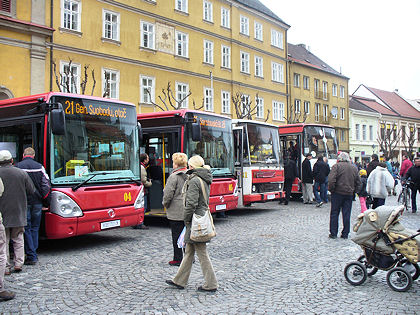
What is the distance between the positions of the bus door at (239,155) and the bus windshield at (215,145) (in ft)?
4.23

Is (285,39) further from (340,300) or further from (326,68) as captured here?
(340,300)

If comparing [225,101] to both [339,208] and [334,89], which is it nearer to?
[334,89]

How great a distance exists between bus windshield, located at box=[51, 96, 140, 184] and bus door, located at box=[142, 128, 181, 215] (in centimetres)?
209

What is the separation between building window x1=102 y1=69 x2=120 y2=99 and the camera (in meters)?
27.4

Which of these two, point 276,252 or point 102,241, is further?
point 102,241

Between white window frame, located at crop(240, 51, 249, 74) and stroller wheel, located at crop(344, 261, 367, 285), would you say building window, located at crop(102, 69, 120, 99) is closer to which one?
white window frame, located at crop(240, 51, 249, 74)

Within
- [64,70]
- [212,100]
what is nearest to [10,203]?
[64,70]

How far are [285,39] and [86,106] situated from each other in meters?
38.8

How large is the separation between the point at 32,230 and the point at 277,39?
39.4 metres

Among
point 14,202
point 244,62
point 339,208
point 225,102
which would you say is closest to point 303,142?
point 339,208

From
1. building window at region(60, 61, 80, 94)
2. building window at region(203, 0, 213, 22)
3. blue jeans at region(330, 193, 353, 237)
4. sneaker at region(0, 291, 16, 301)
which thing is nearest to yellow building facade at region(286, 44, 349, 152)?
building window at region(203, 0, 213, 22)

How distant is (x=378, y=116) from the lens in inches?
2473

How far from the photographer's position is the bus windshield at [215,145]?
12.5m

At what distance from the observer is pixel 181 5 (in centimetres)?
3319
